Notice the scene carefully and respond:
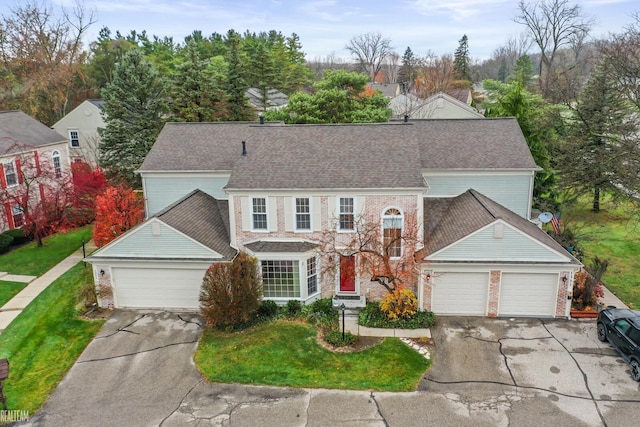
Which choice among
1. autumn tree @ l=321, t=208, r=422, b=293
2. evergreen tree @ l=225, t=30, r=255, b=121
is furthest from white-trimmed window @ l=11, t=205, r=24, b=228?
autumn tree @ l=321, t=208, r=422, b=293

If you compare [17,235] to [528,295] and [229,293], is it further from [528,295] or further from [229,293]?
[528,295]

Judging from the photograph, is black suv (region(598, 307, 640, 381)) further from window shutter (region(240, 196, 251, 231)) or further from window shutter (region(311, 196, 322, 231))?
window shutter (region(240, 196, 251, 231))

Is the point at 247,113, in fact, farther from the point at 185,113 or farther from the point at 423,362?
the point at 423,362

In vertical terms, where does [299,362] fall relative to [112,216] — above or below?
below

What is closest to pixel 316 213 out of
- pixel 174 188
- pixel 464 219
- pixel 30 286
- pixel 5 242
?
pixel 464 219

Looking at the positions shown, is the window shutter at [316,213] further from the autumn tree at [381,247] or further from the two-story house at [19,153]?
the two-story house at [19,153]

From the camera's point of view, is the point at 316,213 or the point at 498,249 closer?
the point at 498,249

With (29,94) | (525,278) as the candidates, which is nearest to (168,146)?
(525,278)
